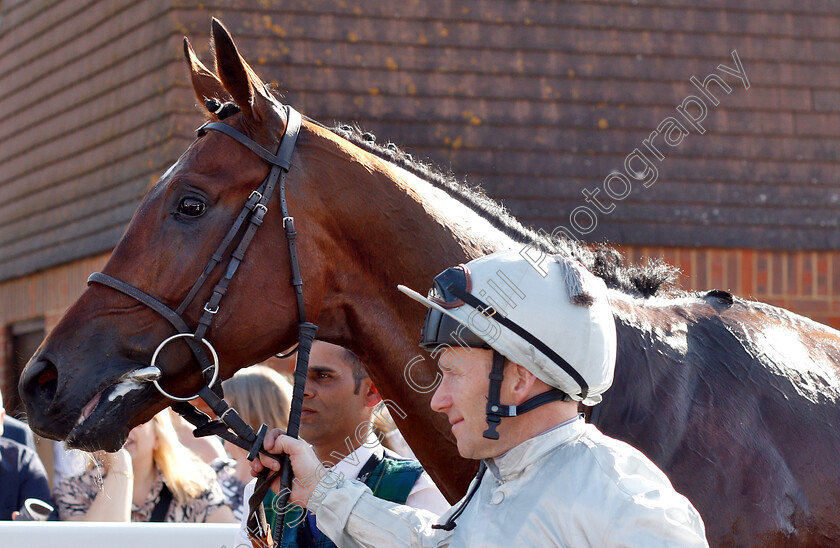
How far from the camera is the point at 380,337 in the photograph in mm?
2598

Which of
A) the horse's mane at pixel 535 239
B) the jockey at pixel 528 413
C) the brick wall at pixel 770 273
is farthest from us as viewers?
the brick wall at pixel 770 273

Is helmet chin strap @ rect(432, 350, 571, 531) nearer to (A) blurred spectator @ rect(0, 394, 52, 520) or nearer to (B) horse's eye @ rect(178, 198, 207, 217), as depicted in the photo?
(B) horse's eye @ rect(178, 198, 207, 217)

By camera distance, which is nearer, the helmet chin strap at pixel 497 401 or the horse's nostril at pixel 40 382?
the helmet chin strap at pixel 497 401

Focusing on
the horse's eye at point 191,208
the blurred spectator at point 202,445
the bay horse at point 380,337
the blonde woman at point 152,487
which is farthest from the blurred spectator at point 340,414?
the blurred spectator at point 202,445

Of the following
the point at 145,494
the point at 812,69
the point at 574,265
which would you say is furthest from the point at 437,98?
the point at 574,265

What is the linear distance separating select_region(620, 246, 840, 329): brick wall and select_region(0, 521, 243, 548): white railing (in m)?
5.15

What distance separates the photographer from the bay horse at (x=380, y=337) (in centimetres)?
238

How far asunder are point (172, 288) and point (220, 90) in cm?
77

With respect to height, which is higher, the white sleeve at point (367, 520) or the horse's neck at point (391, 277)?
the horse's neck at point (391, 277)

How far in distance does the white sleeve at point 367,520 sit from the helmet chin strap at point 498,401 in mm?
270

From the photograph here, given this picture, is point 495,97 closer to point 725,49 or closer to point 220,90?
point 725,49

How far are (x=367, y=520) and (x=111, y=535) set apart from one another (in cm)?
150

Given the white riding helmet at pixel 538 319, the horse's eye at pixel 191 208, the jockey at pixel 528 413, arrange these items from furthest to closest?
the horse's eye at pixel 191 208
the white riding helmet at pixel 538 319
the jockey at pixel 528 413

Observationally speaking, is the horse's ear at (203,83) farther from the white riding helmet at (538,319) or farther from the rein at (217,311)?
the white riding helmet at (538,319)
